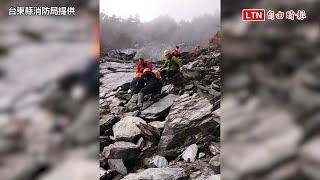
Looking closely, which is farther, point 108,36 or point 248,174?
point 248,174

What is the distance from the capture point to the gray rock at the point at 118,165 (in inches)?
99.8

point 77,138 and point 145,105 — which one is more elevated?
point 145,105

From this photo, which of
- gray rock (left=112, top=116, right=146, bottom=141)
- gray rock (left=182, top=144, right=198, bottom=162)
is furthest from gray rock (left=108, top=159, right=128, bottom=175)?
gray rock (left=182, top=144, right=198, bottom=162)

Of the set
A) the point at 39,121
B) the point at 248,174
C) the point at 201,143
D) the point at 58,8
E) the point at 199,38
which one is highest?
the point at 58,8

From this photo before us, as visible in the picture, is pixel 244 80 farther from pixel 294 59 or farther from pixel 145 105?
pixel 145 105

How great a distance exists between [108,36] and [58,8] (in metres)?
0.31

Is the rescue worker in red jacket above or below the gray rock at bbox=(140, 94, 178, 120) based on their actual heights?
above

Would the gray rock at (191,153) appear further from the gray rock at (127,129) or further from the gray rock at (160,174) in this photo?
the gray rock at (127,129)

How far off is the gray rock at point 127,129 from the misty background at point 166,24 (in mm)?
427

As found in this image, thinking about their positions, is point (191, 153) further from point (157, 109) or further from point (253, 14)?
point (253, 14)

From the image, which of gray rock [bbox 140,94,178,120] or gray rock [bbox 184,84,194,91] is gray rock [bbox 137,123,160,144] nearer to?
gray rock [bbox 140,94,178,120]

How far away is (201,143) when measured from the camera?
2543mm

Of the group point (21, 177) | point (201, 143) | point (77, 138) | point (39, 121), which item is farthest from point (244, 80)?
point (21, 177)

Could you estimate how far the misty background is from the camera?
2492mm
